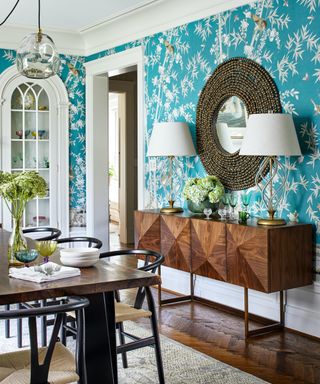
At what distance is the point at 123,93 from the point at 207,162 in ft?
13.6

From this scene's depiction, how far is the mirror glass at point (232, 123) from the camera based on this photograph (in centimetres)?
493

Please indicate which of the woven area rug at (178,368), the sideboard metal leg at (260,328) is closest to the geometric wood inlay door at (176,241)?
the sideboard metal leg at (260,328)

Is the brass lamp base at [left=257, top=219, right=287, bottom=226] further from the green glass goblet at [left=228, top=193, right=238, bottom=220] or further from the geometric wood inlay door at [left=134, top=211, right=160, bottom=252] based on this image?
the geometric wood inlay door at [left=134, top=211, right=160, bottom=252]

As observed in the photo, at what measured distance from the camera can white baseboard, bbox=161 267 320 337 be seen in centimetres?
432

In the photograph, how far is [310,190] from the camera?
4.31m

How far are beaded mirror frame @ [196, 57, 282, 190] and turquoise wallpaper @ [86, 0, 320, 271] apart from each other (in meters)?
0.08

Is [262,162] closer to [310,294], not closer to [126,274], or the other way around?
[310,294]

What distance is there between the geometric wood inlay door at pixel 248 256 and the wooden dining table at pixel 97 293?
1457 millimetres

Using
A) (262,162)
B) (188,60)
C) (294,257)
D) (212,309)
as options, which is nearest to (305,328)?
(294,257)

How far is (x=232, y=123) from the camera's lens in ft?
16.5

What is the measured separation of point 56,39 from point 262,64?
3.36 m

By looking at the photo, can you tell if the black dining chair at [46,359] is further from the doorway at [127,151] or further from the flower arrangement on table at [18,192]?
the doorway at [127,151]

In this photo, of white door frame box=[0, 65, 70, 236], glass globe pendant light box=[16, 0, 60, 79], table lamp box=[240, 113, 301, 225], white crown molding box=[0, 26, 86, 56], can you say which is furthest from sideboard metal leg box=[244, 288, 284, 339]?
white crown molding box=[0, 26, 86, 56]

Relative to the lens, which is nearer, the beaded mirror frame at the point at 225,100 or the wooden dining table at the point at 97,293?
the wooden dining table at the point at 97,293
